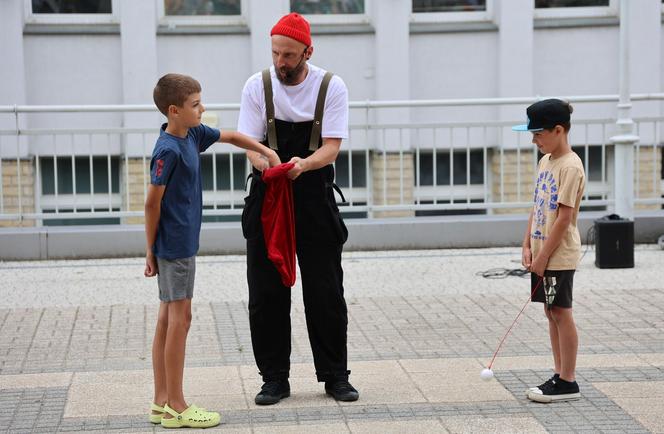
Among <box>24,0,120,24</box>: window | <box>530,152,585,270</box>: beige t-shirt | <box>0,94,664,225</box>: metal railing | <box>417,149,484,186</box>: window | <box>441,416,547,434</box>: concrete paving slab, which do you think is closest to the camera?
<box>441,416,547,434</box>: concrete paving slab

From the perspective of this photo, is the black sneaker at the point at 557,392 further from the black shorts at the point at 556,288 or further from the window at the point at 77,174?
the window at the point at 77,174

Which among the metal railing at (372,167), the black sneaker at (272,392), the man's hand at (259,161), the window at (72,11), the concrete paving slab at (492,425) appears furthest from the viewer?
the window at (72,11)

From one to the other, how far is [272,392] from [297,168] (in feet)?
3.77

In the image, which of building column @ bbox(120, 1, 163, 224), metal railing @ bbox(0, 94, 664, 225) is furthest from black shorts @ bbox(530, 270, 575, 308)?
building column @ bbox(120, 1, 163, 224)

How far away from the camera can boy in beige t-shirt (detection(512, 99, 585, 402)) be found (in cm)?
589

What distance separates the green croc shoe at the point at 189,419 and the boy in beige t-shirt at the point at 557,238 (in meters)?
1.61

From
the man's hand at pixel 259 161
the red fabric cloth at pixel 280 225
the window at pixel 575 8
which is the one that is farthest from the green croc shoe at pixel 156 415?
the window at pixel 575 8

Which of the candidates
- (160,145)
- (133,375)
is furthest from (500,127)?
(160,145)

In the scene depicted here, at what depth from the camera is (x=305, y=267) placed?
19.9 ft

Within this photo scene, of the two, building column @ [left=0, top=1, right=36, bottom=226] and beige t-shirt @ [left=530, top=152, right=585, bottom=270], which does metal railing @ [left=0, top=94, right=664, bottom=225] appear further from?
beige t-shirt @ [left=530, top=152, right=585, bottom=270]

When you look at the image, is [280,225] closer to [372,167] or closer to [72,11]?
[372,167]

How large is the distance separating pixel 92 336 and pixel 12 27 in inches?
275

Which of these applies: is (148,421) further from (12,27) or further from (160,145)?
(12,27)

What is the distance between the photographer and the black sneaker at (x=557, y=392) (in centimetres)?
594
